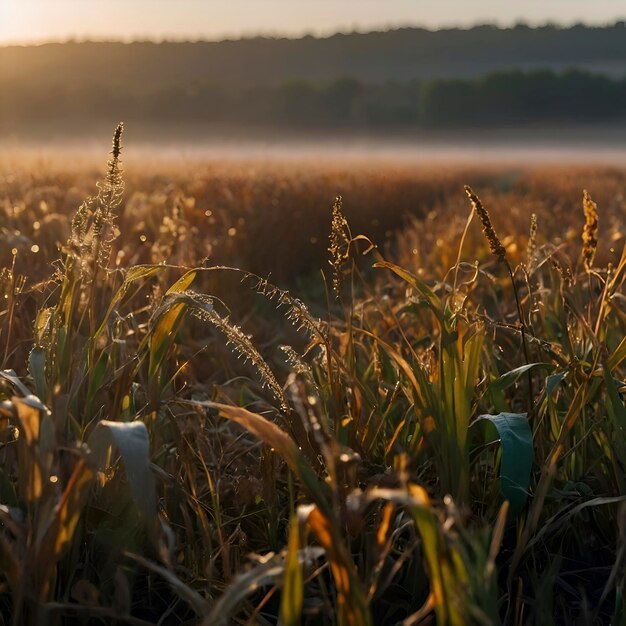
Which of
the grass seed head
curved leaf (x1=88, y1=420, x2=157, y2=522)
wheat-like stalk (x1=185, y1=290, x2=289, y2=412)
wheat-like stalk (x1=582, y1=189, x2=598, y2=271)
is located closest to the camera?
curved leaf (x1=88, y1=420, x2=157, y2=522)

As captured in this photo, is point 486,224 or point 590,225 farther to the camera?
point 590,225

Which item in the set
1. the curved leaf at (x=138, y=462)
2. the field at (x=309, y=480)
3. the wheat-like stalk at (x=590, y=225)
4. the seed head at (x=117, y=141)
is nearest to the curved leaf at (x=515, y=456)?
the field at (x=309, y=480)

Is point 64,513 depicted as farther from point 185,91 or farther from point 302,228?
point 185,91

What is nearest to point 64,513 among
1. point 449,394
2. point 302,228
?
point 449,394

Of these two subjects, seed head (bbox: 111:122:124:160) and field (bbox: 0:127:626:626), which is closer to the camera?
field (bbox: 0:127:626:626)

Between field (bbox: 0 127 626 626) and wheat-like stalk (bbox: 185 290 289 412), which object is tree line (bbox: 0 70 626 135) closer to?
field (bbox: 0 127 626 626)

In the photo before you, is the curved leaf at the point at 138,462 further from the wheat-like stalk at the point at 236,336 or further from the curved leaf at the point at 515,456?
the curved leaf at the point at 515,456

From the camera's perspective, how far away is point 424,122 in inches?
2675

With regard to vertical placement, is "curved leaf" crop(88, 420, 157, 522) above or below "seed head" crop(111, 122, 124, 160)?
below

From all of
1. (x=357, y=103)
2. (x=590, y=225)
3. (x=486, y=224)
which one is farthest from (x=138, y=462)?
(x=357, y=103)

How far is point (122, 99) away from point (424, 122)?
25.2 meters

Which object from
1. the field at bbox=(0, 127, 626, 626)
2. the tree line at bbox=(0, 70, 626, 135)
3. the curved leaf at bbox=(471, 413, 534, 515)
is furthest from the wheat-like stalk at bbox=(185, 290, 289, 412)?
the tree line at bbox=(0, 70, 626, 135)

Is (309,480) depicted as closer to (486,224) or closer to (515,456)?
(515,456)

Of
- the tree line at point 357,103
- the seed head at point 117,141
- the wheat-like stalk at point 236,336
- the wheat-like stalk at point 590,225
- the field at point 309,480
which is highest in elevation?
the tree line at point 357,103
